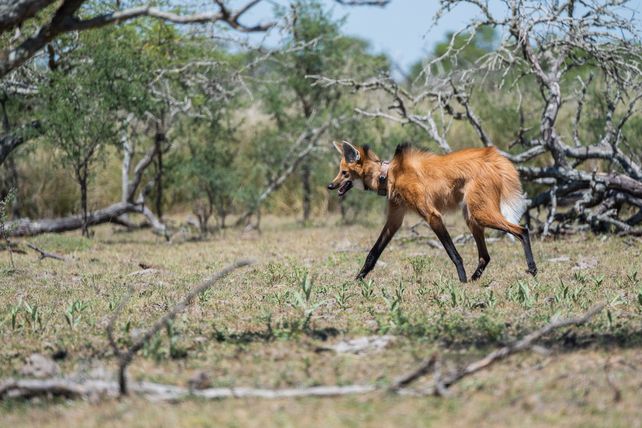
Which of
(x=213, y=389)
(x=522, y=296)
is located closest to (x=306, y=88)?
(x=522, y=296)

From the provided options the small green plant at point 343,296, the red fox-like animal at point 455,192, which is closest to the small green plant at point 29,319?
the small green plant at point 343,296

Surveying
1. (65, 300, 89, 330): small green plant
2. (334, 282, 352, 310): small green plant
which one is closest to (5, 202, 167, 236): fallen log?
(334, 282, 352, 310): small green plant

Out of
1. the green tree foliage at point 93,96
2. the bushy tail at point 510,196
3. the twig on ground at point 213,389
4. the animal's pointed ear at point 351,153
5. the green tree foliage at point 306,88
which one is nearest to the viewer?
the twig on ground at point 213,389

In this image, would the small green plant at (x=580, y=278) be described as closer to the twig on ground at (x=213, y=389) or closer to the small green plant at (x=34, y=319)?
the twig on ground at (x=213, y=389)

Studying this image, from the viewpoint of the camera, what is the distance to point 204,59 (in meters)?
12.9

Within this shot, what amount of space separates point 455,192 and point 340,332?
3054 mm

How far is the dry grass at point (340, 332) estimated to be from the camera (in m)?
3.59

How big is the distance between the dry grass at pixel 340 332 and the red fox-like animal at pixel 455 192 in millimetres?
379

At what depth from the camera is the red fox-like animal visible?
7582mm

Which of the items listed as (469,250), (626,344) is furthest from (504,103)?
(626,344)

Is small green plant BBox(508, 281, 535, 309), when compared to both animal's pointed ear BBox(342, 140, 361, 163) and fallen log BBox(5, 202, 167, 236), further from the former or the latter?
fallen log BBox(5, 202, 167, 236)

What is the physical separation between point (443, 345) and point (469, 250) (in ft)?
17.8

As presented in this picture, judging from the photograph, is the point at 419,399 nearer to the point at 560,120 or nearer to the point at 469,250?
the point at 469,250

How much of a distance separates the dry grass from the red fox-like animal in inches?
14.9
